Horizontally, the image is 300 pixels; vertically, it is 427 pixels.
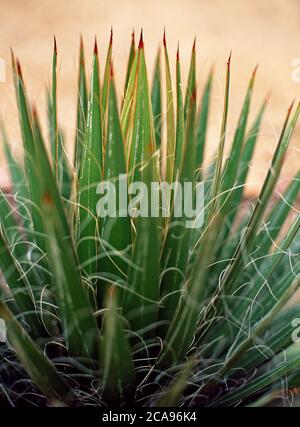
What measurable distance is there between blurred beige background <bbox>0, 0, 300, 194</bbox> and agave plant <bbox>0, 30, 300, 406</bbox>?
1947 mm

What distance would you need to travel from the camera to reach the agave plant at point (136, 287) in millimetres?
587

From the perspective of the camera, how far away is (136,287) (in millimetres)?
639

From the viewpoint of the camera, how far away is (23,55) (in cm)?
268

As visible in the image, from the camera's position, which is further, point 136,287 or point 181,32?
point 181,32

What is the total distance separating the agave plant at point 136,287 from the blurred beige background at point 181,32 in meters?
1.95

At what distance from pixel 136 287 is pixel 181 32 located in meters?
2.36

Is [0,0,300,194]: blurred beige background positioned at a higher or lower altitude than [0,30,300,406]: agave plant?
higher

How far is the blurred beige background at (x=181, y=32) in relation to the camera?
8.85 feet

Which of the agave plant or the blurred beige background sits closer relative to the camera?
the agave plant

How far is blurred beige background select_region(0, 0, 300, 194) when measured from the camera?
270cm

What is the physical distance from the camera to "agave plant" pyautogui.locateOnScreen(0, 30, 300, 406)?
587mm

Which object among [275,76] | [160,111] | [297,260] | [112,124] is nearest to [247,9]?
[275,76]

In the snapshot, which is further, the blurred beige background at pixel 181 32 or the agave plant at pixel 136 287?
the blurred beige background at pixel 181 32

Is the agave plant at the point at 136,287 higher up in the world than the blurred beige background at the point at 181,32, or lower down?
lower down
